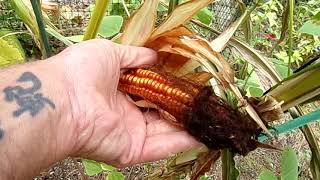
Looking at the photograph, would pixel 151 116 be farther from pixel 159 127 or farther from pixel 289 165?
pixel 289 165

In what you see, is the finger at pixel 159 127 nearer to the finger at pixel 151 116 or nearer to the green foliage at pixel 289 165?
the finger at pixel 151 116

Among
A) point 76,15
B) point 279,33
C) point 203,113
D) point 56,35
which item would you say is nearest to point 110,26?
point 56,35

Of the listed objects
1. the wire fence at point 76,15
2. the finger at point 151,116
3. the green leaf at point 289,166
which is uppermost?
the finger at point 151,116

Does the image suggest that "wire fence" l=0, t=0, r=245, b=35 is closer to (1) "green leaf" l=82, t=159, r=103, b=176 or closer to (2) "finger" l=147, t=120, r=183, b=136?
(1) "green leaf" l=82, t=159, r=103, b=176

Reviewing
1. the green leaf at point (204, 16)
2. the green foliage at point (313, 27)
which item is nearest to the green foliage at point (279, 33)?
the green leaf at point (204, 16)

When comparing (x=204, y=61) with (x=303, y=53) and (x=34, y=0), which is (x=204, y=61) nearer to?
(x=34, y=0)

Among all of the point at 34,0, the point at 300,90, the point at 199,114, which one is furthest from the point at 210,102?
the point at 34,0

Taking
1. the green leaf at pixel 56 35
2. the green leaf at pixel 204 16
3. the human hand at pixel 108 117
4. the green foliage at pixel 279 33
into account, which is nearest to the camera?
the human hand at pixel 108 117

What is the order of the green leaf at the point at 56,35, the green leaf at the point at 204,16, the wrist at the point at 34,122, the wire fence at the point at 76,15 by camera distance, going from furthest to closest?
the wire fence at the point at 76,15, the green leaf at the point at 204,16, the green leaf at the point at 56,35, the wrist at the point at 34,122
